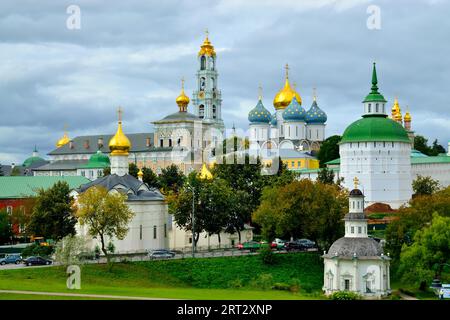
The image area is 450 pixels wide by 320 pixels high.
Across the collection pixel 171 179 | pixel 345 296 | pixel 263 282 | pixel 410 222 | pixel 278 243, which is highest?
pixel 171 179

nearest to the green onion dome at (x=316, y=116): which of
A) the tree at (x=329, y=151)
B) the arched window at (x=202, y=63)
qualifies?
the tree at (x=329, y=151)

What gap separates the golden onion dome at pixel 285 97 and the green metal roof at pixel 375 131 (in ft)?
139

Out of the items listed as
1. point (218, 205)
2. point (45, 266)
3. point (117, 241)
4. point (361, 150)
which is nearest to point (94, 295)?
point (45, 266)

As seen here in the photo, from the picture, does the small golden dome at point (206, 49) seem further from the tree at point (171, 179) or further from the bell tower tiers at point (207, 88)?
the tree at point (171, 179)

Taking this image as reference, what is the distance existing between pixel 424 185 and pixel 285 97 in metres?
42.9

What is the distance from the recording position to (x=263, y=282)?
59125 millimetres

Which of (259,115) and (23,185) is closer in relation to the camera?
(23,185)

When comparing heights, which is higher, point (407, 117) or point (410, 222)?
point (407, 117)

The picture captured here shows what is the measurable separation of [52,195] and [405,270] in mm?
25918

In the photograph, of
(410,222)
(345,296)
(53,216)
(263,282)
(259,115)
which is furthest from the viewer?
(259,115)

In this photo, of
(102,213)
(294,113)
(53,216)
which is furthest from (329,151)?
(102,213)

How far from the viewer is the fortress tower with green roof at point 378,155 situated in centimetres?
10131

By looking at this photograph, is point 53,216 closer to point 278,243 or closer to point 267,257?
point 267,257

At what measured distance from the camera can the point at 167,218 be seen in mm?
75375
